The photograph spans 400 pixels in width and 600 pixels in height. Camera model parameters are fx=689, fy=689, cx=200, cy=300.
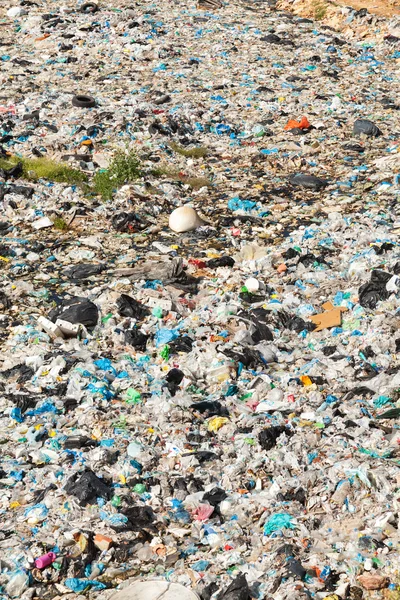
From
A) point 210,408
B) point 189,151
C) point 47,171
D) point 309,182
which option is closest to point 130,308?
point 210,408

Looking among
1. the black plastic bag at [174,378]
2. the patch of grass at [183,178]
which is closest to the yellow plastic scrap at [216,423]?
the black plastic bag at [174,378]

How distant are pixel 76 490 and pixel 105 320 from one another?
1.84 metres

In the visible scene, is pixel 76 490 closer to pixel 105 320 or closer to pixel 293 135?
pixel 105 320

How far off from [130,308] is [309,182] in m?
3.37

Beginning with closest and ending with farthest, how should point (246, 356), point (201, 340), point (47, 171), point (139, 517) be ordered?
1. point (139, 517)
2. point (246, 356)
3. point (201, 340)
4. point (47, 171)

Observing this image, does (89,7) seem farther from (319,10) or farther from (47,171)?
(47,171)

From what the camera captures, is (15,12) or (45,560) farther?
(15,12)

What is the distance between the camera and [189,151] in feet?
28.2

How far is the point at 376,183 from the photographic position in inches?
299

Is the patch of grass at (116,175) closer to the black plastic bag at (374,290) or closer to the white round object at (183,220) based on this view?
the white round object at (183,220)

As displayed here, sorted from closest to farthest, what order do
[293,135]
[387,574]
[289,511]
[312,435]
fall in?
1. [387,574]
2. [289,511]
3. [312,435]
4. [293,135]

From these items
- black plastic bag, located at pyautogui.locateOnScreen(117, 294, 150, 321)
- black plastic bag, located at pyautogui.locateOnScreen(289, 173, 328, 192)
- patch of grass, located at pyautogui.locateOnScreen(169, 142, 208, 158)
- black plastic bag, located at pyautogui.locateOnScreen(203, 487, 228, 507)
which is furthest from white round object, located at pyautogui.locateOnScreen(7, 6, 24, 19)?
black plastic bag, located at pyautogui.locateOnScreen(203, 487, 228, 507)

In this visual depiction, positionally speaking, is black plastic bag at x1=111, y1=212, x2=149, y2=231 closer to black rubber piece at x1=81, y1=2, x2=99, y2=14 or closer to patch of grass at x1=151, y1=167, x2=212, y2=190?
patch of grass at x1=151, y1=167, x2=212, y2=190

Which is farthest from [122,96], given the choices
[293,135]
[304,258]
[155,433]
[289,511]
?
[289,511]
